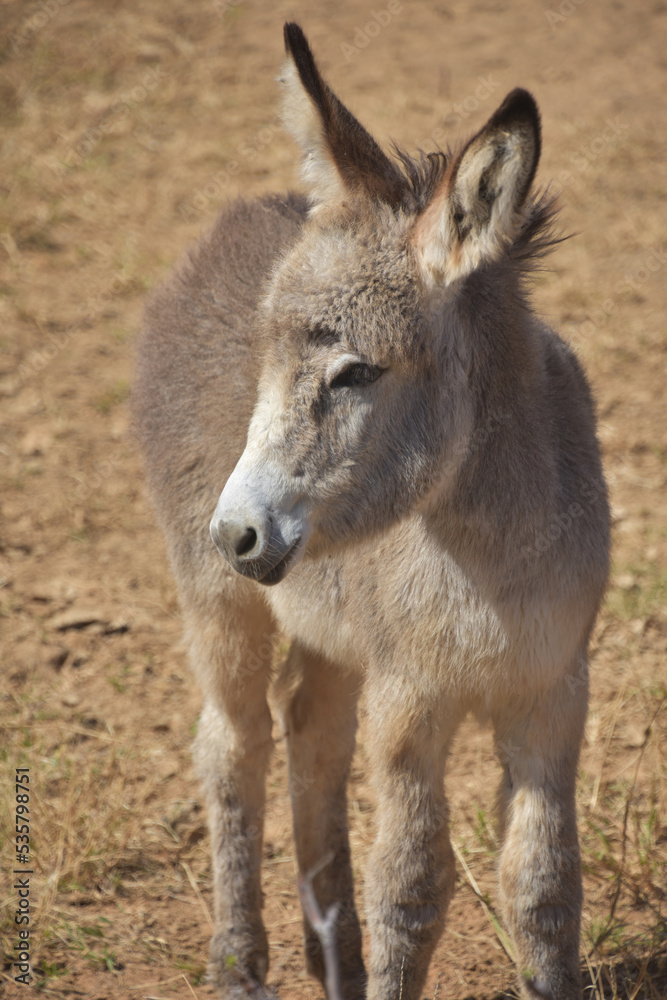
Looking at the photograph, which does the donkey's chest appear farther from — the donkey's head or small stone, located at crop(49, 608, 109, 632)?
small stone, located at crop(49, 608, 109, 632)

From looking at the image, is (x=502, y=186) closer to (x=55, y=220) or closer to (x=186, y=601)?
(x=186, y=601)

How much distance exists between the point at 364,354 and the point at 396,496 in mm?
378

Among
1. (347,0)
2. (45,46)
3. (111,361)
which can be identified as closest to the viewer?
(111,361)

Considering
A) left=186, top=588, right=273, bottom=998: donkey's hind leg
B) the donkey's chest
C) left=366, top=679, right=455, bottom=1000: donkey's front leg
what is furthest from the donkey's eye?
left=186, top=588, right=273, bottom=998: donkey's hind leg

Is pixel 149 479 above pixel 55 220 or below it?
below

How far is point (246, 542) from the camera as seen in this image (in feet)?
7.34

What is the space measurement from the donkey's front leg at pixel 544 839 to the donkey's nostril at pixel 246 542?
103cm

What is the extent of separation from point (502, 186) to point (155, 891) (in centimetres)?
307

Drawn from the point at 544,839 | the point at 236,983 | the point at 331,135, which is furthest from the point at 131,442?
the point at 544,839

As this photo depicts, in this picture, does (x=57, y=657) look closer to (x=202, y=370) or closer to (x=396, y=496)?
(x=202, y=370)

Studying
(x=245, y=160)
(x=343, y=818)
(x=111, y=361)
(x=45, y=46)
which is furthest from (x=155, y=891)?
(x=45, y=46)

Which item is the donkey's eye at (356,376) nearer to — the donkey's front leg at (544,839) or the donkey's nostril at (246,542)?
the donkey's nostril at (246,542)

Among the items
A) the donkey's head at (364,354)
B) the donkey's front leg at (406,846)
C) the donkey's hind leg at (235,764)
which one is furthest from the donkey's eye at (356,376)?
the donkey's hind leg at (235,764)

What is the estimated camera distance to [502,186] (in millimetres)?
2213
